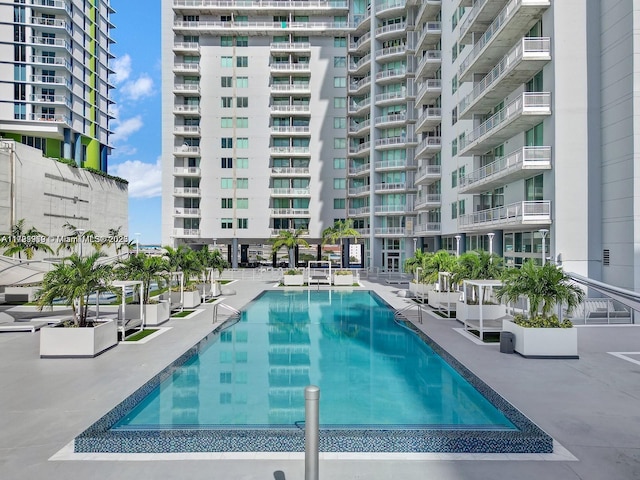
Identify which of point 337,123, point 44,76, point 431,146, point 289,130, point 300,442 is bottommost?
point 300,442

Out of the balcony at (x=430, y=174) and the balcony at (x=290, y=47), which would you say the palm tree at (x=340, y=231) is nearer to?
the balcony at (x=430, y=174)

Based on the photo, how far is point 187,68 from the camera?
54.5m

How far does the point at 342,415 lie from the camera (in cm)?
982

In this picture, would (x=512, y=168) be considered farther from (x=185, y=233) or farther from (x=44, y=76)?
(x=44, y=76)

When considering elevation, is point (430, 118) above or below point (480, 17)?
below

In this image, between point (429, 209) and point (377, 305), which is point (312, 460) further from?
point (429, 209)

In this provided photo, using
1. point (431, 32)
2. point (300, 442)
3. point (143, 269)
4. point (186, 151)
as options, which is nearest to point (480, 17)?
point (431, 32)

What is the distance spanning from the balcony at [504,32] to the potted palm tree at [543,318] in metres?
16.6

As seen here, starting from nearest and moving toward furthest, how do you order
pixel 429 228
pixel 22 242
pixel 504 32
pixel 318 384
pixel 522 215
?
pixel 318 384 → pixel 522 215 → pixel 504 32 → pixel 22 242 → pixel 429 228

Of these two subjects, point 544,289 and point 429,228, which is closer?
point 544,289

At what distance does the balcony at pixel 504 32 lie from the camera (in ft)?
76.6

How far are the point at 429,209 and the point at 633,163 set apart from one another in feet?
83.9

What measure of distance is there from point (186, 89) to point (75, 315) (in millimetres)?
46650

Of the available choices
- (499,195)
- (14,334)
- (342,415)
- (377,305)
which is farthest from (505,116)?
(14,334)
